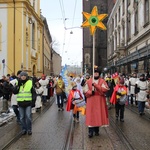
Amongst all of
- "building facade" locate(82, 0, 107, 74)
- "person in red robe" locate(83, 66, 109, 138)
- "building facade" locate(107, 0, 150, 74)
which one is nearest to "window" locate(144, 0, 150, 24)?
"building facade" locate(107, 0, 150, 74)

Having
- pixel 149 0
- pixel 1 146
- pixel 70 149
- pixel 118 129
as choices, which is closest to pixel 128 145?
pixel 70 149

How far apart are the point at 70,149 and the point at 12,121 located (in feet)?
16.0

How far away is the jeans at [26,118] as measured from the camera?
8.64 meters

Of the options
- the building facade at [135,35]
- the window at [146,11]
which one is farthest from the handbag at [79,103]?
the window at [146,11]

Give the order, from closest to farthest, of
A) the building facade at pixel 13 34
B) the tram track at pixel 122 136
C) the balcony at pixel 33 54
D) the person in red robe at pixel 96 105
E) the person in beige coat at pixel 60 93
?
the tram track at pixel 122 136
the person in red robe at pixel 96 105
the person in beige coat at pixel 60 93
the building facade at pixel 13 34
the balcony at pixel 33 54

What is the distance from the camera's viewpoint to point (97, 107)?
8.09 m

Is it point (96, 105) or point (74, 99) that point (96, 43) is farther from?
point (96, 105)

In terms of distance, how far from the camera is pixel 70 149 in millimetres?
6859

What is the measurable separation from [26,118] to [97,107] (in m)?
2.10

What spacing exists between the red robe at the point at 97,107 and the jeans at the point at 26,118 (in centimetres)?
171

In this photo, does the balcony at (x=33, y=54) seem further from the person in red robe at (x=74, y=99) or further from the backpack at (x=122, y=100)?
the backpack at (x=122, y=100)

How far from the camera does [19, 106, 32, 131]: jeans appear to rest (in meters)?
8.64

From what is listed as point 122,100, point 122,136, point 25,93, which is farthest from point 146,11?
point 25,93

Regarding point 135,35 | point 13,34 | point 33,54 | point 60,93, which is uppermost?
point 13,34
